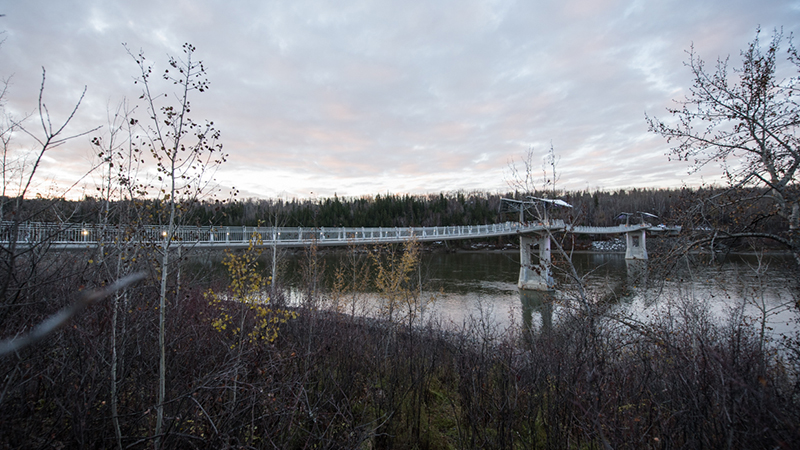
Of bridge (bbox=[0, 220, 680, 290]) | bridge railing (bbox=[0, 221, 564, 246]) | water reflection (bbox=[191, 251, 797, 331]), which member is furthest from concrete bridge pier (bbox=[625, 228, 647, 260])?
bridge railing (bbox=[0, 221, 564, 246])

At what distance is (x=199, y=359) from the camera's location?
20.7 ft

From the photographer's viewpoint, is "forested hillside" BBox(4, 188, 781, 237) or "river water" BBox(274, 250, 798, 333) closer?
"forested hillside" BBox(4, 188, 781, 237)

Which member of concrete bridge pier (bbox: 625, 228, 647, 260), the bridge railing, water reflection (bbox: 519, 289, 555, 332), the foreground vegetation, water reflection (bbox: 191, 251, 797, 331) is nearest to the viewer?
the foreground vegetation

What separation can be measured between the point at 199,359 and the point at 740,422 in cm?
765

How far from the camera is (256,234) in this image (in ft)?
20.7

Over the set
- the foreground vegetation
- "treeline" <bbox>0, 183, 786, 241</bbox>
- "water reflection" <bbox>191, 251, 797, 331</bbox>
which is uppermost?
"treeline" <bbox>0, 183, 786, 241</bbox>

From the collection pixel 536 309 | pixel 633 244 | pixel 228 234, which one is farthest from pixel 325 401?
pixel 633 244

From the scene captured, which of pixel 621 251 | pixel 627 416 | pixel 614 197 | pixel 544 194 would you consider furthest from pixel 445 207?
pixel 627 416

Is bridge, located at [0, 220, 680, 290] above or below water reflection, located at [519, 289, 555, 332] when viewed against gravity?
above

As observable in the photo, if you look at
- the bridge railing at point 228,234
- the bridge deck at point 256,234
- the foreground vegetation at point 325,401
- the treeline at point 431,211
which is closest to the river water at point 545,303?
the treeline at point 431,211

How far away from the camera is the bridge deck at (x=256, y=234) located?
551cm

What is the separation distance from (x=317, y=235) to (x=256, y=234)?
72.9 feet

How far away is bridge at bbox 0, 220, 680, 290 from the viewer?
19.3 ft

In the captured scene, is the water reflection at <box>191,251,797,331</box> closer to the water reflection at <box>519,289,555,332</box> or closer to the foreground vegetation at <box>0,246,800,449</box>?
the water reflection at <box>519,289,555,332</box>
